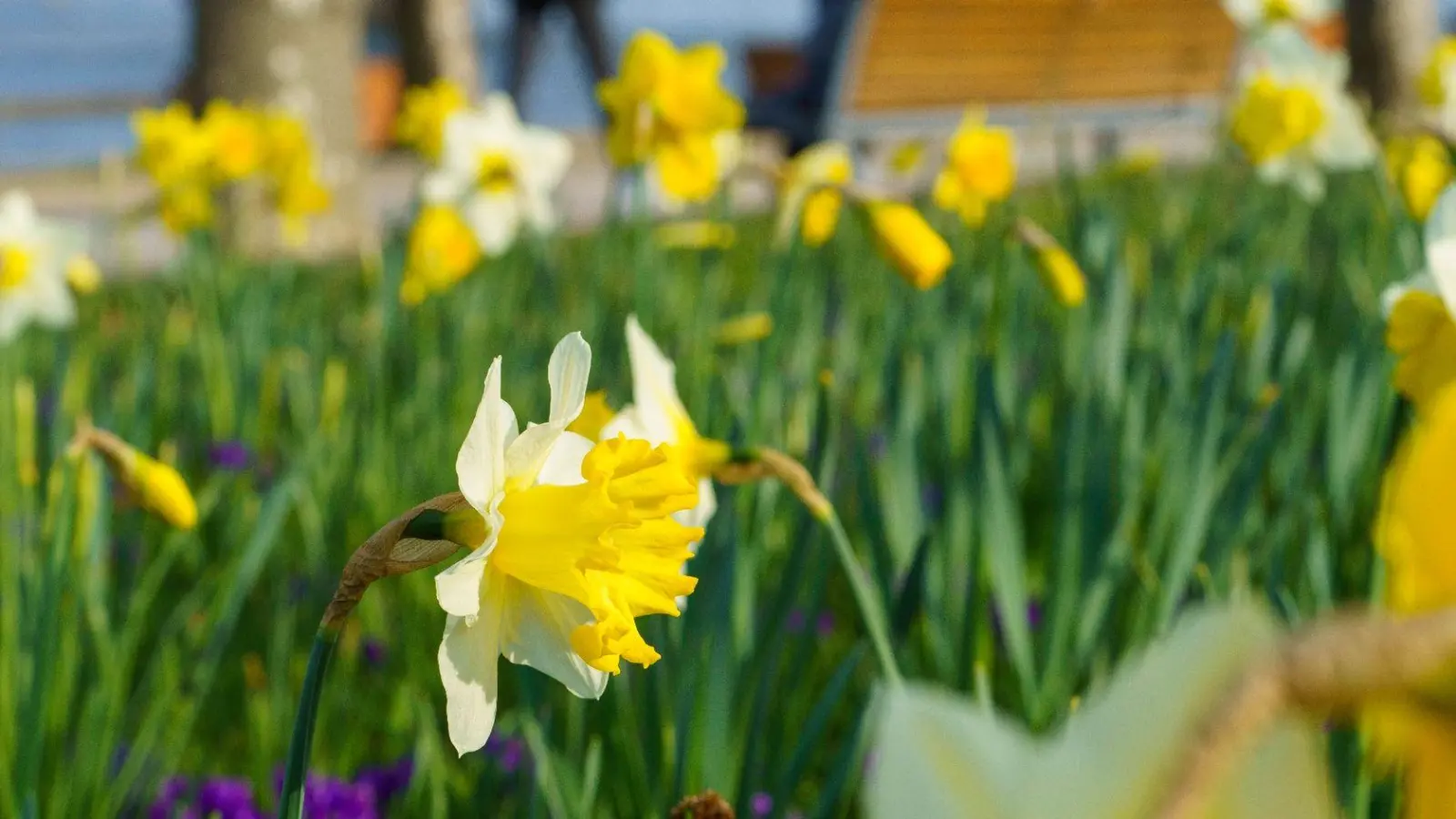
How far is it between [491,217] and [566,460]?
6.06 ft

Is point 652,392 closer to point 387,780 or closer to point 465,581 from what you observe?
point 465,581

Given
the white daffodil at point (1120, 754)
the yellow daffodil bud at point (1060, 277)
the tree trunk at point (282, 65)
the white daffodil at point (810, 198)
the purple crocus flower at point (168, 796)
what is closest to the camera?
the white daffodil at point (1120, 754)

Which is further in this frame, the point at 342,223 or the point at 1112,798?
the point at 342,223

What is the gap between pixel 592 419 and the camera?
77 centimetres

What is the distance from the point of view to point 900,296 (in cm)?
206

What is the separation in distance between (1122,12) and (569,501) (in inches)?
196

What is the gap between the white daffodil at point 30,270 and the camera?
5.92 ft

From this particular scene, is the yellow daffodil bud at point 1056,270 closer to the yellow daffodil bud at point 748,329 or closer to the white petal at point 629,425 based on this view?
the yellow daffodil bud at point 748,329

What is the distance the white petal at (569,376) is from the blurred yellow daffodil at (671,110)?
4.51 feet

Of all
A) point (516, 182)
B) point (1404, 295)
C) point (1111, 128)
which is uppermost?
point (1404, 295)

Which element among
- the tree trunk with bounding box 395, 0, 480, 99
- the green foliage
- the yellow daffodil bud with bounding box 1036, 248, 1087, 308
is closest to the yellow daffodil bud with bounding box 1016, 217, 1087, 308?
the yellow daffodil bud with bounding box 1036, 248, 1087, 308

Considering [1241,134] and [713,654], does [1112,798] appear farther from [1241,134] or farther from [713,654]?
[1241,134]

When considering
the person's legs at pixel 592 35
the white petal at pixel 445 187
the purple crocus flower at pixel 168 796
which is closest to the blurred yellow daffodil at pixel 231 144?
the white petal at pixel 445 187

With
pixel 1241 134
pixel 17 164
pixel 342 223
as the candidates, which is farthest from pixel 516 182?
pixel 17 164
